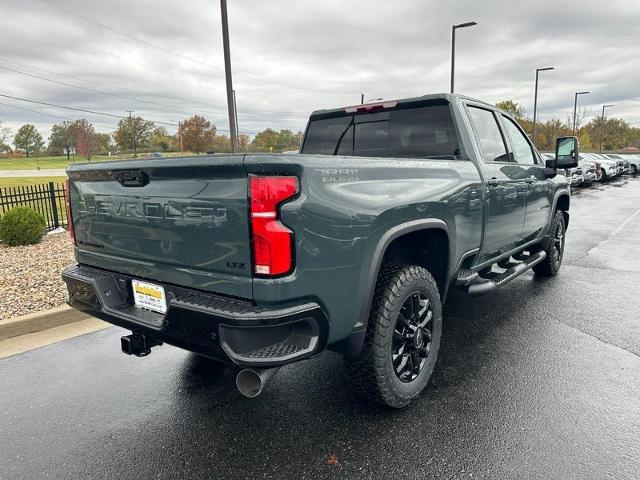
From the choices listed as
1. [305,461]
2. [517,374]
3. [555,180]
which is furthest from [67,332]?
[555,180]

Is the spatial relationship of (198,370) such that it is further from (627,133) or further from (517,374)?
(627,133)

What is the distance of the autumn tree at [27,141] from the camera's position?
97312 mm

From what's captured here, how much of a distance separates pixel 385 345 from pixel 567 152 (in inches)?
147

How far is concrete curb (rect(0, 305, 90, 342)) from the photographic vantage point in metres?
4.12

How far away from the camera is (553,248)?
5.70 metres

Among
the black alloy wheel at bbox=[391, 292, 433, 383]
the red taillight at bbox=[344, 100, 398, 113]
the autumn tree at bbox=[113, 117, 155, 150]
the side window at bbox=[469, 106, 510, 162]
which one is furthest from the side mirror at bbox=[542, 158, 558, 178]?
the autumn tree at bbox=[113, 117, 155, 150]

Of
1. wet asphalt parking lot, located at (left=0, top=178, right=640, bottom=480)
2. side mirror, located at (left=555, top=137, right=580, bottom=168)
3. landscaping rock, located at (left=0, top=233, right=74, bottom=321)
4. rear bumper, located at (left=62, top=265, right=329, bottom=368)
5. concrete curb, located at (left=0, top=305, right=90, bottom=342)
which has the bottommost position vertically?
wet asphalt parking lot, located at (left=0, top=178, right=640, bottom=480)

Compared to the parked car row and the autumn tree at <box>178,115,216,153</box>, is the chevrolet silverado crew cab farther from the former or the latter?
the autumn tree at <box>178,115,216,153</box>

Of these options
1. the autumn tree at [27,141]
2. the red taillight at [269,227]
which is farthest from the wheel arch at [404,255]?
the autumn tree at [27,141]

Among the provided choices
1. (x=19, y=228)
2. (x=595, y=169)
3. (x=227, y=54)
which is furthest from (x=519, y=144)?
(x=595, y=169)

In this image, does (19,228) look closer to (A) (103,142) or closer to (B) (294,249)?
(B) (294,249)

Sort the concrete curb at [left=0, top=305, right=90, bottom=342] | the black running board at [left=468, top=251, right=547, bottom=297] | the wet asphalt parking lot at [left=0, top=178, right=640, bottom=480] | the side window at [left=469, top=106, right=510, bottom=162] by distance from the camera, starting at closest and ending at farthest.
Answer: the wet asphalt parking lot at [left=0, top=178, right=640, bottom=480] → the black running board at [left=468, top=251, right=547, bottom=297] → the side window at [left=469, top=106, right=510, bottom=162] → the concrete curb at [left=0, top=305, right=90, bottom=342]

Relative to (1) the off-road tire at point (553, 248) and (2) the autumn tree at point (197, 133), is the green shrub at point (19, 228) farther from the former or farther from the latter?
(2) the autumn tree at point (197, 133)

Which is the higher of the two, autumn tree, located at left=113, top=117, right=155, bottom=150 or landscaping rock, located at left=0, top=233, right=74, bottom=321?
autumn tree, located at left=113, top=117, right=155, bottom=150
